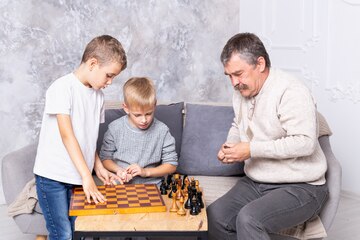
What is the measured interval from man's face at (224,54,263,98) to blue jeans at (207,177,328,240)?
456mm

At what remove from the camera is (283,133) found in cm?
255

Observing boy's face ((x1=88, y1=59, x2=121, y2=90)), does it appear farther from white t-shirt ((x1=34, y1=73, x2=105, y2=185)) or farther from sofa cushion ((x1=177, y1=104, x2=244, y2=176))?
sofa cushion ((x1=177, y1=104, x2=244, y2=176))

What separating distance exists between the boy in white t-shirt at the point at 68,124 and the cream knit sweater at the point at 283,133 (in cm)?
67

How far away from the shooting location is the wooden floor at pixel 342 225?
3395 mm

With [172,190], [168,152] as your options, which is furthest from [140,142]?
[172,190]

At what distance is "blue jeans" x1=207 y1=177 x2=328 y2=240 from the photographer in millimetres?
2328

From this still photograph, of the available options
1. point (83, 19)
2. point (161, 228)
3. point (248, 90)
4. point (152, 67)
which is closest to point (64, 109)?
point (161, 228)

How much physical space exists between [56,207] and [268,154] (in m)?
0.95

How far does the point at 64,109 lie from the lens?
234 centimetres

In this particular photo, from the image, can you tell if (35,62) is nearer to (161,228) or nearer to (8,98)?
(8,98)

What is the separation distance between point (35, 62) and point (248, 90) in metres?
2.06

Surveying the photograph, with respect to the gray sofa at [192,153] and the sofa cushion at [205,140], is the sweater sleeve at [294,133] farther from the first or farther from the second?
the sofa cushion at [205,140]

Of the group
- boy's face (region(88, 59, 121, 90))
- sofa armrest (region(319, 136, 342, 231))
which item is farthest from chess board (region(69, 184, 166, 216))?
sofa armrest (region(319, 136, 342, 231))

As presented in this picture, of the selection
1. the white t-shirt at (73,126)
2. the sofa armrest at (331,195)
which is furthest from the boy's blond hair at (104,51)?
the sofa armrest at (331,195)
